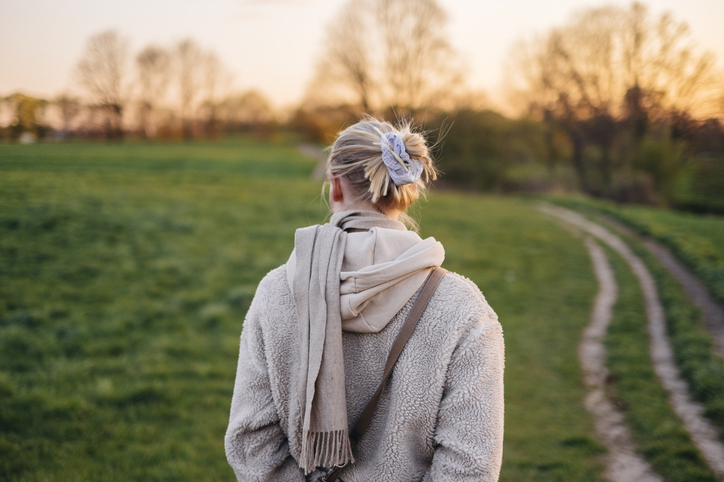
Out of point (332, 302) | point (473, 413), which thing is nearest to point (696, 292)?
point (473, 413)

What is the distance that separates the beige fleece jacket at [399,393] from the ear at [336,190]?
248 mm

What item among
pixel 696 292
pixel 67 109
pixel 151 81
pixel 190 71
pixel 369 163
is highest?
pixel 190 71

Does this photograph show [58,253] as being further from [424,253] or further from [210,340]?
[424,253]

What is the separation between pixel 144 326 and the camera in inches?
226

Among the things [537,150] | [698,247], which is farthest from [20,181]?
[537,150]

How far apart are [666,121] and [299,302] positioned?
81.1 feet

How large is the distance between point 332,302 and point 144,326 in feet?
17.2

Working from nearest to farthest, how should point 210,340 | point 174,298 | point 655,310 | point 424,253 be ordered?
1. point 424,253
2. point 210,340
3. point 174,298
4. point 655,310

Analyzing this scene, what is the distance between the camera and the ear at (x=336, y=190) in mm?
1561

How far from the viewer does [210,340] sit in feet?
18.9

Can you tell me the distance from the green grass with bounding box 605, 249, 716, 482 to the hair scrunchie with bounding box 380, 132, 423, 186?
12.9 ft

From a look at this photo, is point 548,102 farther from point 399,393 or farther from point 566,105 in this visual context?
point 399,393

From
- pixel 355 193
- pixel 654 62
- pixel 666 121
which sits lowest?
pixel 355 193

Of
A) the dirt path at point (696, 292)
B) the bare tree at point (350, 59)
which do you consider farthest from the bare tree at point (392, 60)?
the dirt path at point (696, 292)
